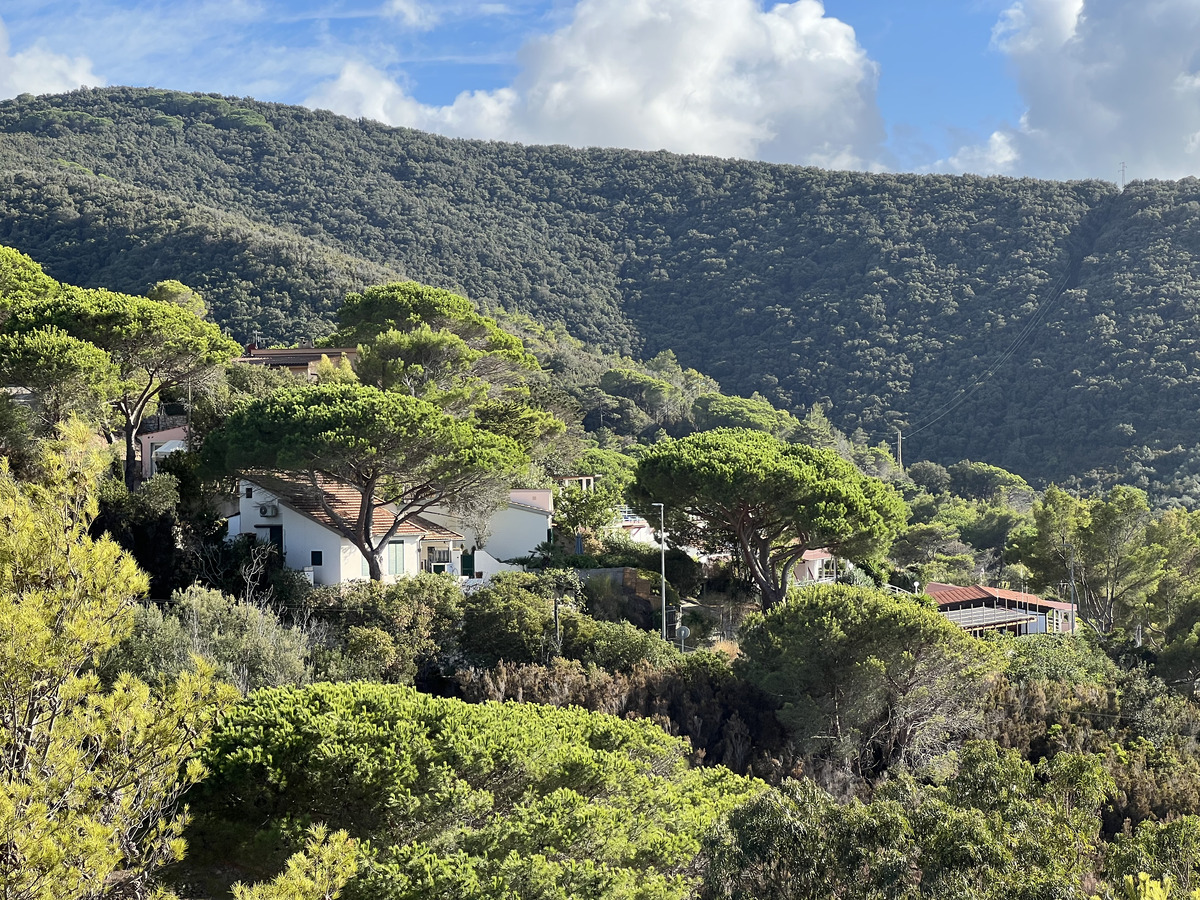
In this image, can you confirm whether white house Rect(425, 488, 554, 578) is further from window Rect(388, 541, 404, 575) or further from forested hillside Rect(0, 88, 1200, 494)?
forested hillside Rect(0, 88, 1200, 494)

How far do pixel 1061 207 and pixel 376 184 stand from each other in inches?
2670

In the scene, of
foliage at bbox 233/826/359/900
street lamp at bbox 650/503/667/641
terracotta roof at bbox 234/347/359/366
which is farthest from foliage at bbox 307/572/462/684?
terracotta roof at bbox 234/347/359/366

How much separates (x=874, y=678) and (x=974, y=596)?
20126mm

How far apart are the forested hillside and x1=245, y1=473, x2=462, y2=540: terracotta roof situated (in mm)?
34155

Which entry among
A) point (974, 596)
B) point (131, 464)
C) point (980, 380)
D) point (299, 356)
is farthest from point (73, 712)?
point (980, 380)

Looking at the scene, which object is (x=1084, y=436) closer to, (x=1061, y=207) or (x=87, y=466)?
(x=1061, y=207)

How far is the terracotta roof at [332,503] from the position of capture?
91.7 feet

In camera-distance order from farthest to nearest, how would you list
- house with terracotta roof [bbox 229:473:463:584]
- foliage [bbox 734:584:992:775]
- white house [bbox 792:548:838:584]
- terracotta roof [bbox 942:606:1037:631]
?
1. white house [bbox 792:548:838:584]
2. terracotta roof [bbox 942:606:1037:631]
3. house with terracotta roof [bbox 229:473:463:584]
4. foliage [bbox 734:584:992:775]

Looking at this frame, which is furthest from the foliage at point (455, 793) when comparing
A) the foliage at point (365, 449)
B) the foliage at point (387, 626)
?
the foliage at point (365, 449)

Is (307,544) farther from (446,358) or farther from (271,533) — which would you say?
(446,358)

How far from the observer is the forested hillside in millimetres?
73375

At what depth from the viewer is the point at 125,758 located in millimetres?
9406

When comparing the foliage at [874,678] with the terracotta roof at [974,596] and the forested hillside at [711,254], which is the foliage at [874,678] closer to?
the terracotta roof at [974,596]

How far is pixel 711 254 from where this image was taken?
4648 inches
